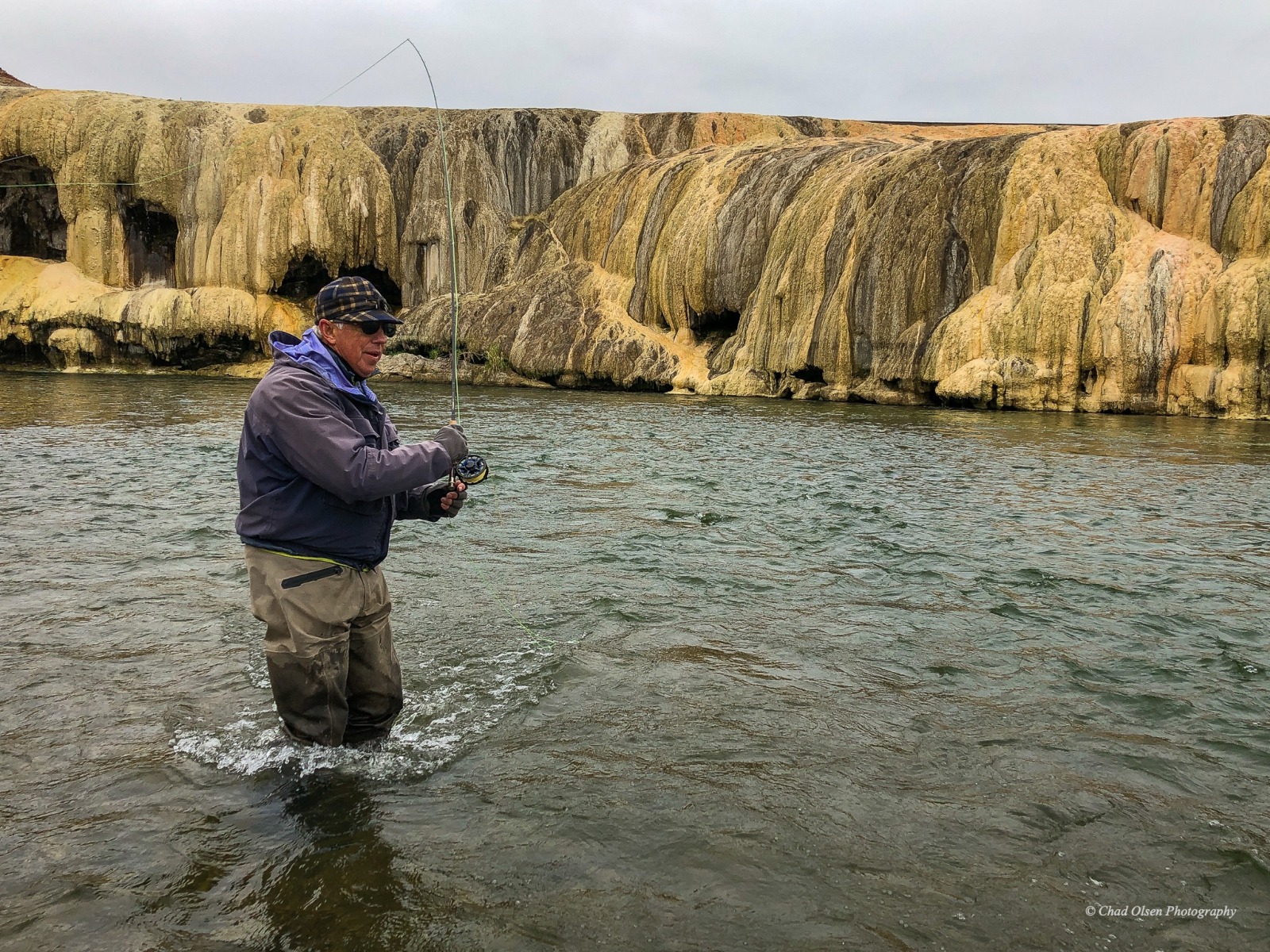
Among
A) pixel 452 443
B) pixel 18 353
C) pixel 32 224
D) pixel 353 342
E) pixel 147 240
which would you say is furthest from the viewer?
pixel 32 224

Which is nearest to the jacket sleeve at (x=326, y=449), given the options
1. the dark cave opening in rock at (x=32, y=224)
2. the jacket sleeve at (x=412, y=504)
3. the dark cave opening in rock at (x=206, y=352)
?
the jacket sleeve at (x=412, y=504)

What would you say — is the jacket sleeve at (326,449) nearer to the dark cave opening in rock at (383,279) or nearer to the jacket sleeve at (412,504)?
the jacket sleeve at (412,504)

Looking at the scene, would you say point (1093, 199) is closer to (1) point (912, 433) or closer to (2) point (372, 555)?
(1) point (912, 433)

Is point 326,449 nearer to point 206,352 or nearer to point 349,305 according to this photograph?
point 349,305

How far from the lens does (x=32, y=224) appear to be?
171 ft

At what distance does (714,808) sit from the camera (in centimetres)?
464

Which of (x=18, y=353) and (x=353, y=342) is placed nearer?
(x=353, y=342)

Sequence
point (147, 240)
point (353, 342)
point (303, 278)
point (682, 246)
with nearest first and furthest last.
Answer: point (353, 342) → point (682, 246) → point (147, 240) → point (303, 278)

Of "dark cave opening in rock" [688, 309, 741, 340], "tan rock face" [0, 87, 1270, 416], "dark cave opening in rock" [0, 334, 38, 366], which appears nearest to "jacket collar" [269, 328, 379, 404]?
"tan rock face" [0, 87, 1270, 416]

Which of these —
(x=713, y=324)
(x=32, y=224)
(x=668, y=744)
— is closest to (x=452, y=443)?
(x=668, y=744)

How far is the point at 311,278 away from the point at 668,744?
5074 centimetres

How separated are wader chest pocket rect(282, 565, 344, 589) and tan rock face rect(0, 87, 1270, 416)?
27881 mm

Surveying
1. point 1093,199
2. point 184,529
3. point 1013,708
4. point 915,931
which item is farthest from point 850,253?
point 915,931

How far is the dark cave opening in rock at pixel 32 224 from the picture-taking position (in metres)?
51.5
